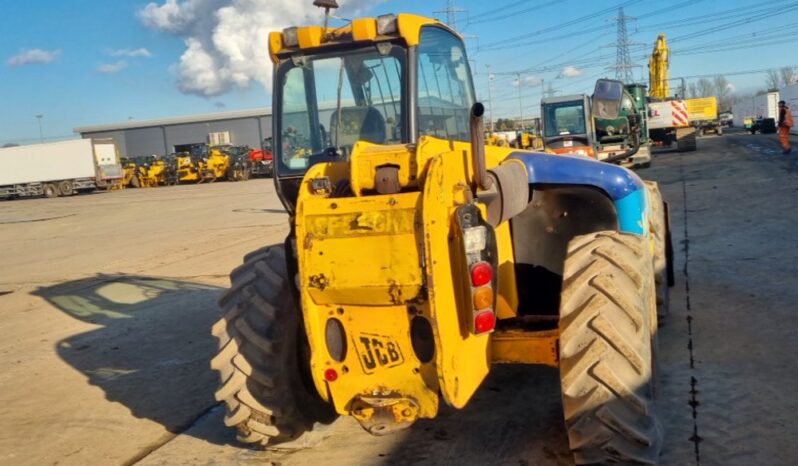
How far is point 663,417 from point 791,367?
52.6 inches

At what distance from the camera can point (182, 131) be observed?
72.8m

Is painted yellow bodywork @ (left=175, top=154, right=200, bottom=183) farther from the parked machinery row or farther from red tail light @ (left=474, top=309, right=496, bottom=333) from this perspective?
red tail light @ (left=474, top=309, right=496, bottom=333)

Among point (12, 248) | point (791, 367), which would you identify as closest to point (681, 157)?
point (12, 248)

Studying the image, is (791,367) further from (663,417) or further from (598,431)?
(598,431)

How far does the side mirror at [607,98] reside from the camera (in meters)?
4.80

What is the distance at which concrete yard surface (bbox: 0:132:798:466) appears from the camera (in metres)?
4.54

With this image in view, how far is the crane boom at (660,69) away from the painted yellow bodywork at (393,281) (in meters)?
40.2

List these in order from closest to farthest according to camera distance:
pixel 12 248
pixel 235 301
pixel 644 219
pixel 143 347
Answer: pixel 235 301, pixel 644 219, pixel 143 347, pixel 12 248

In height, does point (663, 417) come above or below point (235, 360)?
below

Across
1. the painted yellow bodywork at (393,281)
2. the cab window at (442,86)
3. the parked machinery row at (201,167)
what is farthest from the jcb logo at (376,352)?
the parked machinery row at (201,167)

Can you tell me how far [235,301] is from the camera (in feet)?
15.1

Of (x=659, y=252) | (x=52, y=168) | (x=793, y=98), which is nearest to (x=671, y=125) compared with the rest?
(x=793, y=98)

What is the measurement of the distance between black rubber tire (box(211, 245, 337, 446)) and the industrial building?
6178 centimetres

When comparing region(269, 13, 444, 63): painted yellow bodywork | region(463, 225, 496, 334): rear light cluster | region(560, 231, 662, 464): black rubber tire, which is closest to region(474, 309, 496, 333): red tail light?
region(463, 225, 496, 334): rear light cluster
